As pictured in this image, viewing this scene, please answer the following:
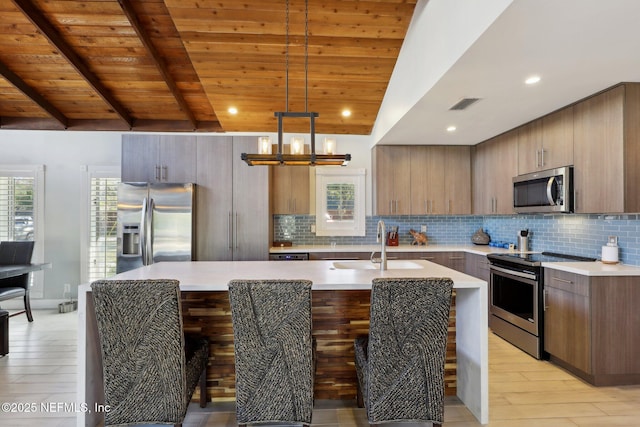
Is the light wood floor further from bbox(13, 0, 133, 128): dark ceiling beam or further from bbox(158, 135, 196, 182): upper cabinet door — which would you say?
bbox(13, 0, 133, 128): dark ceiling beam

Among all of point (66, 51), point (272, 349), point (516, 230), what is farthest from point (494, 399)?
point (66, 51)

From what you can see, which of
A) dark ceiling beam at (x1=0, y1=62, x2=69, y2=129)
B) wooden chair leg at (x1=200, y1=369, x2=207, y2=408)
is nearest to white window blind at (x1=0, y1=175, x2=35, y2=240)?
dark ceiling beam at (x1=0, y1=62, x2=69, y2=129)

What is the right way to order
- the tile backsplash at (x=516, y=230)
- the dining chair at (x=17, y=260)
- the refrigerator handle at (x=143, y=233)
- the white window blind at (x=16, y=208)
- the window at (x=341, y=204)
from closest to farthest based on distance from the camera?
the tile backsplash at (x=516, y=230), the refrigerator handle at (x=143, y=233), the dining chair at (x=17, y=260), the white window blind at (x=16, y=208), the window at (x=341, y=204)

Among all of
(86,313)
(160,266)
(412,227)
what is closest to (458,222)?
(412,227)

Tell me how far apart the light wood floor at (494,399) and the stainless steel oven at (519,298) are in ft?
0.56

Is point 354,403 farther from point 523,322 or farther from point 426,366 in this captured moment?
point 523,322

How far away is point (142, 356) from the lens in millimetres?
1828

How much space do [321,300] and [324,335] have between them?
0.24 meters

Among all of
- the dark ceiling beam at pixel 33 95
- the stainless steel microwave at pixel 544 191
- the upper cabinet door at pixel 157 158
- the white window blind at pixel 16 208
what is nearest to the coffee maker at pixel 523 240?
the stainless steel microwave at pixel 544 191

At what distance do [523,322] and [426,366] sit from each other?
82.0 inches

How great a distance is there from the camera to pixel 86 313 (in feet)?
6.86

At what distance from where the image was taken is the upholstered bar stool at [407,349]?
1.77 m

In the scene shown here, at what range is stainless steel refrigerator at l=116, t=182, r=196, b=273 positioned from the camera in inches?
163

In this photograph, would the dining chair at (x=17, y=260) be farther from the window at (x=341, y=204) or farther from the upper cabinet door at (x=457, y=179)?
the upper cabinet door at (x=457, y=179)
